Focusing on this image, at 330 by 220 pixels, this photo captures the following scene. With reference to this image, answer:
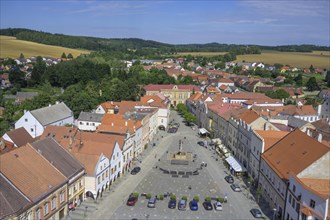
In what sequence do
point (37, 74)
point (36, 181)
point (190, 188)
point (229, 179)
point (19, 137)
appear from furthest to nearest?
point (37, 74)
point (19, 137)
point (229, 179)
point (190, 188)
point (36, 181)

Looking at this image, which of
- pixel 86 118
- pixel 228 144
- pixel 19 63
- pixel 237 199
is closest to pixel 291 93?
pixel 228 144

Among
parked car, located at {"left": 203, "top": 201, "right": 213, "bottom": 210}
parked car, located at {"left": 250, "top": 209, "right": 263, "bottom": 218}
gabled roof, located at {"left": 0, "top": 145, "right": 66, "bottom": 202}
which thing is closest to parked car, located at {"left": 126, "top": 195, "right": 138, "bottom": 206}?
parked car, located at {"left": 203, "top": 201, "right": 213, "bottom": 210}

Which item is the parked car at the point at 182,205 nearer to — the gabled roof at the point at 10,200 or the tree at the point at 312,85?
the gabled roof at the point at 10,200

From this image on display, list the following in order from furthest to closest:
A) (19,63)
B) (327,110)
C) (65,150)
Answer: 1. (19,63)
2. (327,110)
3. (65,150)

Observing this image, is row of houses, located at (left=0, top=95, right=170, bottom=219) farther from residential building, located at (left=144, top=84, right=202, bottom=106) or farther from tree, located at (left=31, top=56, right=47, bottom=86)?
tree, located at (left=31, top=56, right=47, bottom=86)

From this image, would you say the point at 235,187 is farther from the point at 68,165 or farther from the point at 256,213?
the point at 68,165

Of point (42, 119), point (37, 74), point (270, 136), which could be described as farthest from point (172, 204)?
point (37, 74)

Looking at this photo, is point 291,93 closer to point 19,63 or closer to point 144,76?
point 144,76
